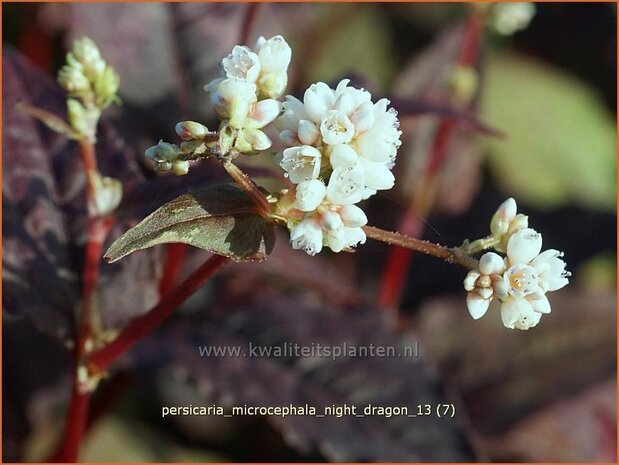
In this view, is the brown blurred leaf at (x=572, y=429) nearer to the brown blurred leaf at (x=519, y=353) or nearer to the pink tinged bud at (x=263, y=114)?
the brown blurred leaf at (x=519, y=353)

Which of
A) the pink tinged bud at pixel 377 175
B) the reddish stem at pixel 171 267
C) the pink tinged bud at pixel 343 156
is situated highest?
the pink tinged bud at pixel 343 156

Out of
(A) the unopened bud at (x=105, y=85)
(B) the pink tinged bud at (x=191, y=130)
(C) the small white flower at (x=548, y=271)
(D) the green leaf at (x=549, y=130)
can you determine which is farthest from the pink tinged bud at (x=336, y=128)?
(D) the green leaf at (x=549, y=130)

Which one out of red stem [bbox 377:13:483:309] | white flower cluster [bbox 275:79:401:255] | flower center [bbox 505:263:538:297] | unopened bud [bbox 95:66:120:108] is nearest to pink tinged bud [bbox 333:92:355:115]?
white flower cluster [bbox 275:79:401:255]

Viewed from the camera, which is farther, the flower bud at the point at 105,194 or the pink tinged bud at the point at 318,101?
the flower bud at the point at 105,194

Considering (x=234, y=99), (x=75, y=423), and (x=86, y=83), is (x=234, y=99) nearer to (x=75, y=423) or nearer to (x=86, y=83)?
(x=86, y=83)

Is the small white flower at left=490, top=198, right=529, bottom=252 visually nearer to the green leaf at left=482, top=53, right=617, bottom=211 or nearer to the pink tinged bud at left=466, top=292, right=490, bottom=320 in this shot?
the pink tinged bud at left=466, top=292, right=490, bottom=320

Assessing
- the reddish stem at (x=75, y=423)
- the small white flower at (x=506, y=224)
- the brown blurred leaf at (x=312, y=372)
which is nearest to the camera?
the small white flower at (x=506, y=224)
